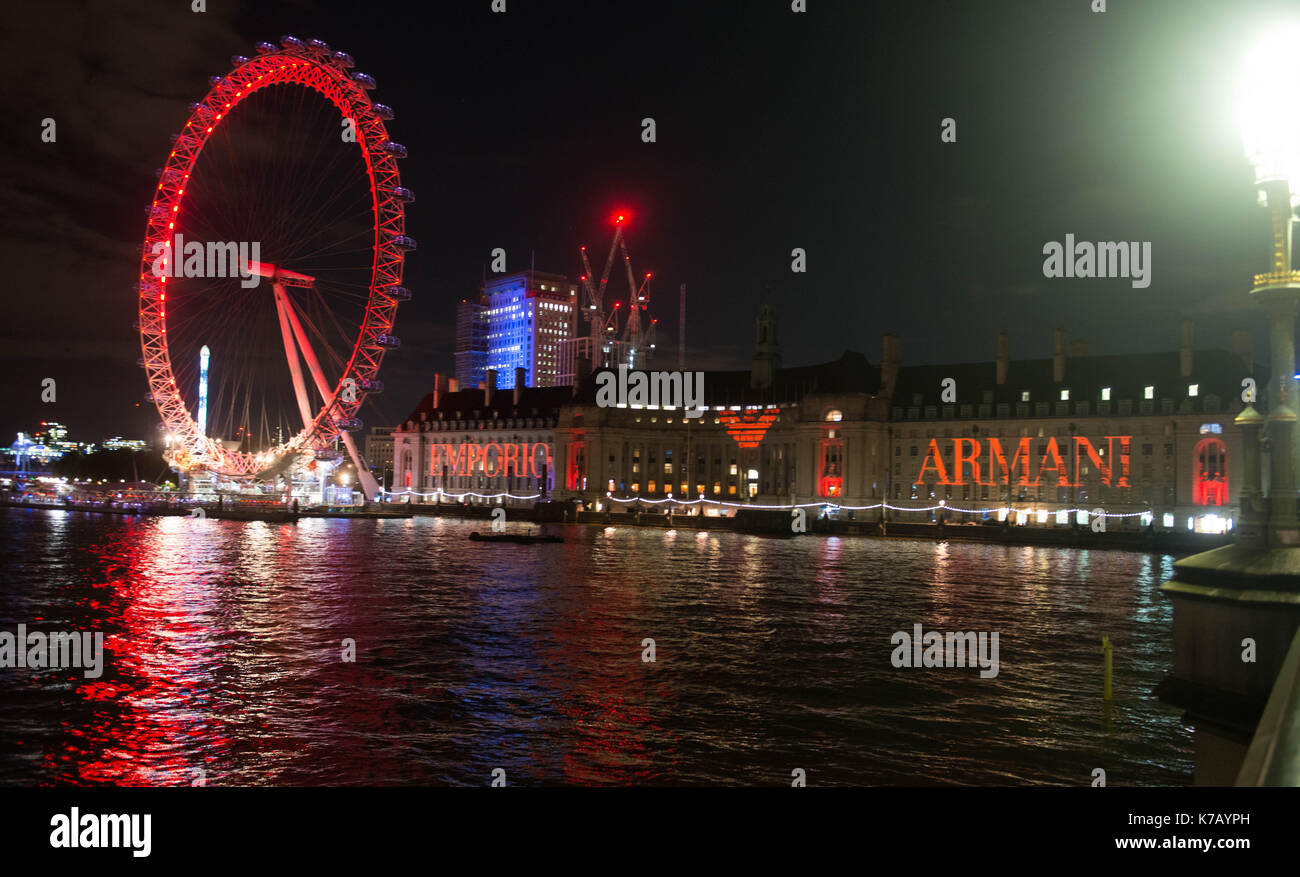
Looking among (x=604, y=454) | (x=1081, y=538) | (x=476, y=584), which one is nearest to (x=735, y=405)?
(x=604, y=454)

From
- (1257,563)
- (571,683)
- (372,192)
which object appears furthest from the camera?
(372,192)

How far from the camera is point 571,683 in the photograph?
25359mm

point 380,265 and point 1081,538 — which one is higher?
point 380,265

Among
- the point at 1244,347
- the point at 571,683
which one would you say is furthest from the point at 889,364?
the point at 571,683

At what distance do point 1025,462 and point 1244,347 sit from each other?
2731 centimetres

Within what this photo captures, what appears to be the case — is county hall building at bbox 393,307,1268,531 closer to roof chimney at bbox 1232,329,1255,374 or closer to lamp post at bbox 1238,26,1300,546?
roof chimney at bbox 1232,329,1255,374

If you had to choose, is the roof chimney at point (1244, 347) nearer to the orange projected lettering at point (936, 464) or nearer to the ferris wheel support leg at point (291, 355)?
the orange projected lettering at point (936, 464)

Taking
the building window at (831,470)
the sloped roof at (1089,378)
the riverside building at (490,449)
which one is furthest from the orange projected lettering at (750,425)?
the riverside building at (490,449)

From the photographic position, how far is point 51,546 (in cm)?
7294

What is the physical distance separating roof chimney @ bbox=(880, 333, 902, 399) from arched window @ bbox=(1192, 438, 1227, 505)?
140 ft

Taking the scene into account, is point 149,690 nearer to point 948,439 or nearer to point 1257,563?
point 1257,563

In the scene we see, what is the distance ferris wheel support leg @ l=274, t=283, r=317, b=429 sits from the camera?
102 metres
